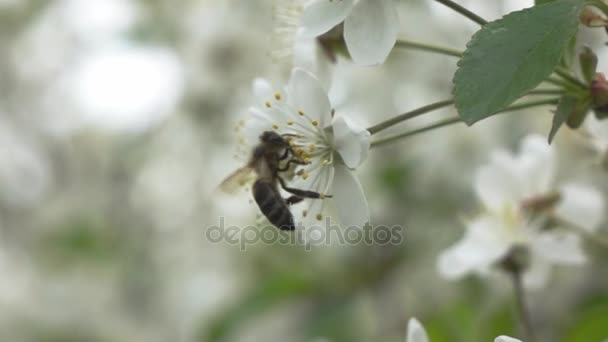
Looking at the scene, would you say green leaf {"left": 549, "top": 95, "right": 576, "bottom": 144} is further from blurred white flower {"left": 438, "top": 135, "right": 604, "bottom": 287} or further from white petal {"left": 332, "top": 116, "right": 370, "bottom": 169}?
blurred white flower {"left": 438, "top": 135, "right": 604, "bottom": 287}

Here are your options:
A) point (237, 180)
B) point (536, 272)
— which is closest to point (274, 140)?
point (237, 180)

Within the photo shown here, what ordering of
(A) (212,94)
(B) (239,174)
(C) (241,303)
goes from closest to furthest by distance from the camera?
(B) (239,174)
(C) (241,303)
(A) (212,94)

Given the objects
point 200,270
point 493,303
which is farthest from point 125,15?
point 493,303

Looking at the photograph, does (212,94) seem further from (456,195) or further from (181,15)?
(456,195)

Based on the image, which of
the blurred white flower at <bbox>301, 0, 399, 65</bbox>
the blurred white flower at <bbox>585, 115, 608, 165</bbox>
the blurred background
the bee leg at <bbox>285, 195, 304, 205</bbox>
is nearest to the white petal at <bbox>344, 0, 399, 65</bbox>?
the blurred white flower at <bbox>301, 0, 399, 65</bbox>

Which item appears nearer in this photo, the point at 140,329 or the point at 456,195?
the point at 456,195

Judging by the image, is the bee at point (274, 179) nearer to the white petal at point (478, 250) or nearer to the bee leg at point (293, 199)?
the bee leg at point (293, 199)

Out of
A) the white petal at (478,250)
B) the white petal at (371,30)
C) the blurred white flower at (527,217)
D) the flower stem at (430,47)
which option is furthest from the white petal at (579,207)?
the white petal at (371,30)
